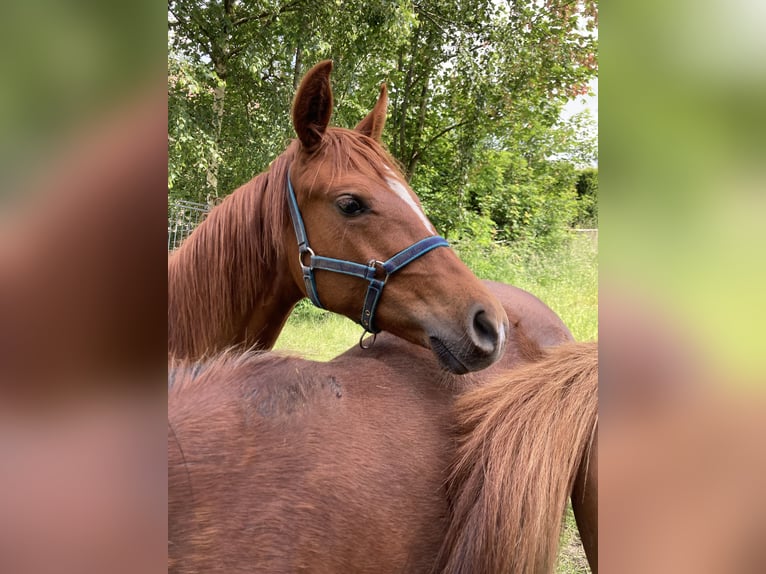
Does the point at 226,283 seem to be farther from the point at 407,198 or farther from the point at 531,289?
the point at 531,289

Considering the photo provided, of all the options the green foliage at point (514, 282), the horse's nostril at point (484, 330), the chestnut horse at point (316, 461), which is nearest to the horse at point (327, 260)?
the horse's nostril at point (484, 330)

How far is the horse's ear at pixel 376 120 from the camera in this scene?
4.90ft

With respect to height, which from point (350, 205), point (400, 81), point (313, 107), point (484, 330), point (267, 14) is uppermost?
point (267, 14)

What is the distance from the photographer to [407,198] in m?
1.26

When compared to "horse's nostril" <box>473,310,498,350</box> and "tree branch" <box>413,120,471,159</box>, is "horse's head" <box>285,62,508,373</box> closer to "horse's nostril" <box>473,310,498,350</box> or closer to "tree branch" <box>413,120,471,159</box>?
"horse's nostril" <box>473,310,498,350</box>

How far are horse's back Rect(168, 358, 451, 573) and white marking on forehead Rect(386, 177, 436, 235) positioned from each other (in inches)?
19.4

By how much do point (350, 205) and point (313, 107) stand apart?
0.33m

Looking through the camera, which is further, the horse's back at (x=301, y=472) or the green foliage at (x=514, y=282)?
the green foliage at (x=514, y=282)

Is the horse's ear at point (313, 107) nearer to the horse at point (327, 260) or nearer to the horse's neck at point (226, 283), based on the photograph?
the horse at point (327, 260)
